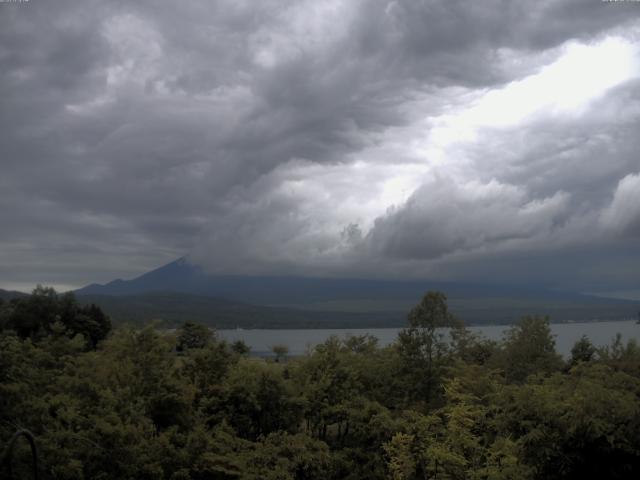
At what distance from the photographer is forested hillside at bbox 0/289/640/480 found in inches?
716

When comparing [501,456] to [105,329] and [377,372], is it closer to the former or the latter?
[377,372]

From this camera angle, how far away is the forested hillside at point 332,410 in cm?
1819

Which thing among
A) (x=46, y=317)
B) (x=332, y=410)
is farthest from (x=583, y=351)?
(x=46, y=317)

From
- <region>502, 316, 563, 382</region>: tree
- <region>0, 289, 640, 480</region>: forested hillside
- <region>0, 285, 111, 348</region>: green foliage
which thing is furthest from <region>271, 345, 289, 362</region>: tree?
<region>0, 285, 111, 348</region>: green foliage

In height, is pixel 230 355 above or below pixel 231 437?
above

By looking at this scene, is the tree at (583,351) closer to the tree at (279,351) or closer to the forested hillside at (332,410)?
the forested hillside at (332,410)

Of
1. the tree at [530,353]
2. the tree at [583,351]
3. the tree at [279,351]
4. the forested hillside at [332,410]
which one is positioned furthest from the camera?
the tree at [583,351]

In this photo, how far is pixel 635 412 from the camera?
56.6ft

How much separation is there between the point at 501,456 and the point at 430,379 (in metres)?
9.50

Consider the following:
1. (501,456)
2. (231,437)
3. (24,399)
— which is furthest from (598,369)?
(24,399)

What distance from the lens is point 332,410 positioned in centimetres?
2877

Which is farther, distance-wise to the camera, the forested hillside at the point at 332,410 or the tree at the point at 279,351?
the tree at the point at 279,351

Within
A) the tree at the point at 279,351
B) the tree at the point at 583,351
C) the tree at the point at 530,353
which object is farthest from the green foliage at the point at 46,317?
the tree at the point at 583,351

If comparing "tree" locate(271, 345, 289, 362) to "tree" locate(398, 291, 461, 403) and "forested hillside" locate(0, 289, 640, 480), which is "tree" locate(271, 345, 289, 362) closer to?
"forested hillside" locate(0, 289, 640, 480)
